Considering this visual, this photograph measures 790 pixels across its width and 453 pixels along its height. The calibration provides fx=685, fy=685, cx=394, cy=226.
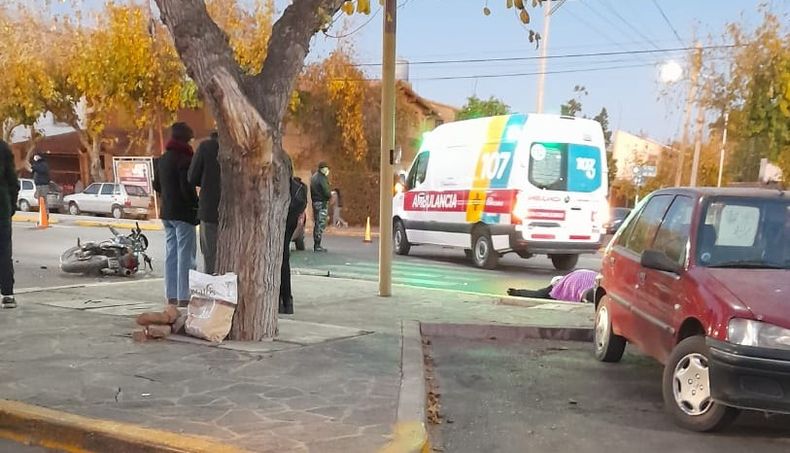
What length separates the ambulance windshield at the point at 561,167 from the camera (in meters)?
13.1

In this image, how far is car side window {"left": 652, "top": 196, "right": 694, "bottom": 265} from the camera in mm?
5012

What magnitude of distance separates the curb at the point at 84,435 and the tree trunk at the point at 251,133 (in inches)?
80.5

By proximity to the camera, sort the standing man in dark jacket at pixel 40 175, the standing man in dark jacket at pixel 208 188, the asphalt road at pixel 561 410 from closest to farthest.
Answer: the asphalt road at pixel 561 410 < the standing man in dark jacket at pixel 208 188 < the standing man in dark jacket at pixel 40 175

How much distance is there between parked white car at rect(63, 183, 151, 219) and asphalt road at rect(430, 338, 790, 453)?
23.5 meters

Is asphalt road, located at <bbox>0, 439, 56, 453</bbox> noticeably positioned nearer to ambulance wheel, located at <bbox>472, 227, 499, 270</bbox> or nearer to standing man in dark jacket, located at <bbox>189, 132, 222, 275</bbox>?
standing man in dark jacket, located at <bbox>189, 132, 222, 275</bbox>

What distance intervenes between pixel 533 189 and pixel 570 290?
3.63 meters

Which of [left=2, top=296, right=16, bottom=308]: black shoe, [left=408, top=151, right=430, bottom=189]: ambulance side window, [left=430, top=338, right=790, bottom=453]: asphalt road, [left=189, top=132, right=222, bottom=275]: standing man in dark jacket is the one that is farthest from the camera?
[left=408, top=151, right=430, bottom=189]: ambulance side window

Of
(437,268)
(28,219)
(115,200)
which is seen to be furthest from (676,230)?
(115,200)

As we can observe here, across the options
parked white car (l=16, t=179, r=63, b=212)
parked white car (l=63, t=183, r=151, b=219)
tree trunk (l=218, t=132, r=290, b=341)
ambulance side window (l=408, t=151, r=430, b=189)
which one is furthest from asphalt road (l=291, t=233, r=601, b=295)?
parked white car (l=16, t=179, r=63, b=212)

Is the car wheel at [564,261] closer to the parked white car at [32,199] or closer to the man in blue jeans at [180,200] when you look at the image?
the man in blue jeans at [180,200]

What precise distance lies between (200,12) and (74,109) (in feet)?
93.4

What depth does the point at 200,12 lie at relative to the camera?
18.1 feet

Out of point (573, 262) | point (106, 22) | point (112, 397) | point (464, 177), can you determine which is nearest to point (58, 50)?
point (106, 22)

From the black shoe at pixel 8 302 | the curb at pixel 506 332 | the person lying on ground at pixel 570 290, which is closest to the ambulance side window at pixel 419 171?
the person lying on ground at pixel 570 290
